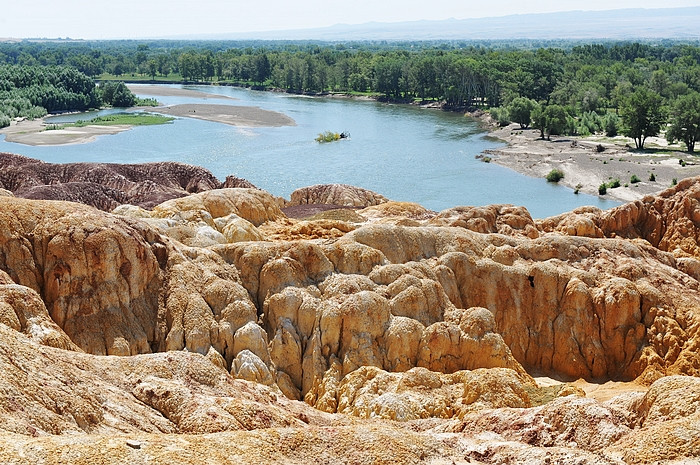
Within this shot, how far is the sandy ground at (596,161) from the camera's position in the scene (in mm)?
94500

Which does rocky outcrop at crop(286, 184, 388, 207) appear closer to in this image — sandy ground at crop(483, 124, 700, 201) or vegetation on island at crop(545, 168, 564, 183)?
sandy ground at crop(483, 124, 700, 201)

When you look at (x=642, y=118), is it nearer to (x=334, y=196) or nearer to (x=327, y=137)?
(x=327, y=137)

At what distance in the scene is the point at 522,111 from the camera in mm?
140125

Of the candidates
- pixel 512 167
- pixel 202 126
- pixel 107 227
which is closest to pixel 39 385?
pixel 107 227

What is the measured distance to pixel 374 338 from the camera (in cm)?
2886

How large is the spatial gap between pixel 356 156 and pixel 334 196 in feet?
159

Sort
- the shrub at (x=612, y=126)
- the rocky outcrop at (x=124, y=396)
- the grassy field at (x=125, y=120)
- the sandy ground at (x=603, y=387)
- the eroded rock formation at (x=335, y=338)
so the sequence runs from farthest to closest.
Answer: the grassy field at (x=125, y=120), the shrub at (x=612, y=126), the sandy ground at (x=603, y=387), the eroded rock formation at (x=335, y=338), the rocky outcrop at (x=124, y=396)

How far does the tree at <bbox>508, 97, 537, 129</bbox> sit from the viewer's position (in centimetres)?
13962

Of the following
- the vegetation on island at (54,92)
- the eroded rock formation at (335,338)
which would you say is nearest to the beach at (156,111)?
the vegetation on island at (54,92)

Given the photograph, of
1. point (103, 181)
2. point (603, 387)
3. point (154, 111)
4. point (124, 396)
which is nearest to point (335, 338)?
point (124, 396)

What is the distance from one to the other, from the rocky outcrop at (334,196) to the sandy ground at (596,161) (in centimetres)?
3515

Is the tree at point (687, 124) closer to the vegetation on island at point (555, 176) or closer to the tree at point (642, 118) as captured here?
the tree at point (642, 118)

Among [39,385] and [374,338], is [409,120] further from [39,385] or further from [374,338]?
[39,385]

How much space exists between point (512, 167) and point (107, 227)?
87.4 meters
